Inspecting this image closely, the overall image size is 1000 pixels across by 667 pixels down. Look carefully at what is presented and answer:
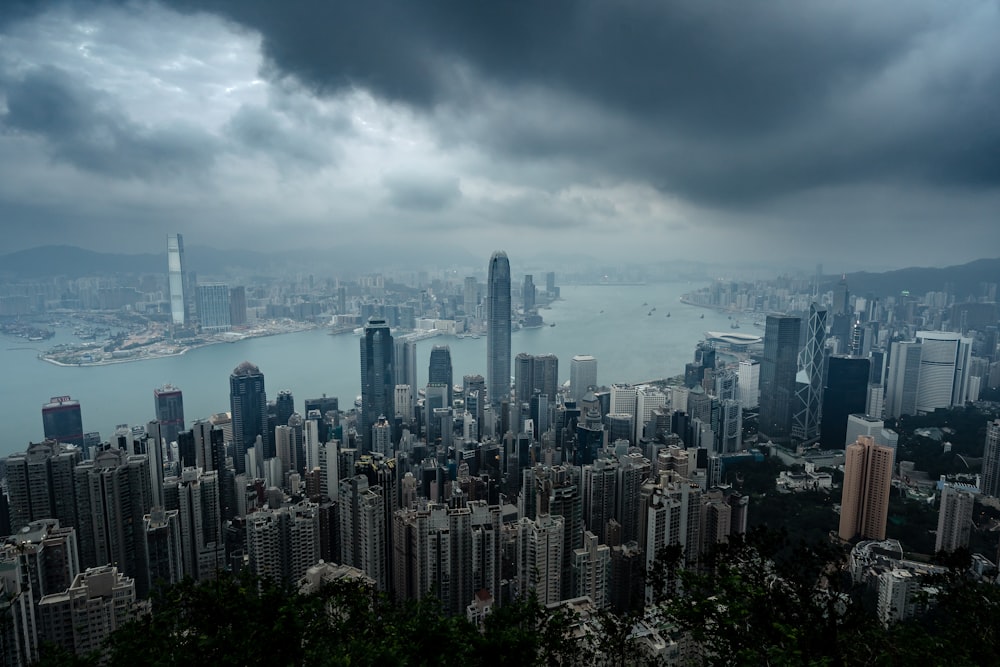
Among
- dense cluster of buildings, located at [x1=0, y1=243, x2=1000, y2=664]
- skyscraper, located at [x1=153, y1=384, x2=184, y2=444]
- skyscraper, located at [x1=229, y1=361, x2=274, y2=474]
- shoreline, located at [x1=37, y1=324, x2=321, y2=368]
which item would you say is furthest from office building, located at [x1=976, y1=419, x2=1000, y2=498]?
shoreline, located at [x1=37, y1=324, x2=321, y2=368]

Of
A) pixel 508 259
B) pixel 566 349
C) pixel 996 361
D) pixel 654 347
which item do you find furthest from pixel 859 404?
pixel 508 259

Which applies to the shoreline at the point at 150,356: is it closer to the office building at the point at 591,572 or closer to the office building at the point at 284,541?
the office building at the point at 284,541

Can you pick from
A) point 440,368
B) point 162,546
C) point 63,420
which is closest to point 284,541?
point 162,546

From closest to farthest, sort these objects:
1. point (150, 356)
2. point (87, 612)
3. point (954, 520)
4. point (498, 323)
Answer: point (87, 612) < point (954, 520) < point (150, 356) < point (498, 323)

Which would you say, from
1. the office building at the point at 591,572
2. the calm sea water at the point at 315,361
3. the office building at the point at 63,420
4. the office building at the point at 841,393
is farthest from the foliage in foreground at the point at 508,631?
the office building at the point at 841,393

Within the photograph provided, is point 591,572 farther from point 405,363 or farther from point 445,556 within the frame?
point 405,363

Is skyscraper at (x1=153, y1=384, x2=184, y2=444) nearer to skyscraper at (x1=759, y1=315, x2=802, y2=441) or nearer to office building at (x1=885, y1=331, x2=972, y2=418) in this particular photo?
skyscraper at (x1=759, y1=315, x2=802, y2=441)

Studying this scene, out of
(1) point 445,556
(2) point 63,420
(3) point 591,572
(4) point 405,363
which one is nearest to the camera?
(3) point 591,572
